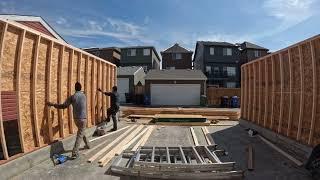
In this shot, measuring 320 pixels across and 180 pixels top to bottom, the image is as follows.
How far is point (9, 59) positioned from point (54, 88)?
8.25ft

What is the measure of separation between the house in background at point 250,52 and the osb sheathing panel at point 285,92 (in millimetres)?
46402

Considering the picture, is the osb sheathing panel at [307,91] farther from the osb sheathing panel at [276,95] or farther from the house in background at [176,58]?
the house in background at [176,58]

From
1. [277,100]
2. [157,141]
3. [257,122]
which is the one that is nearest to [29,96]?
[157,141]

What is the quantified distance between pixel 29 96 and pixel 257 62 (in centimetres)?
1032

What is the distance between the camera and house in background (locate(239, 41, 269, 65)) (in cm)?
5703

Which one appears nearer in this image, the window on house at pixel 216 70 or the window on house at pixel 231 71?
the window on house at pixel 216 70

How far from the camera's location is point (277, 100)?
41.6ft

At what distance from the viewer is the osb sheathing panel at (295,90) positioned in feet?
34.9

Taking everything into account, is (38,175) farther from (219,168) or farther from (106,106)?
(106,106)

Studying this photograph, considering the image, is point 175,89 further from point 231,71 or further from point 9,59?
point 9,59

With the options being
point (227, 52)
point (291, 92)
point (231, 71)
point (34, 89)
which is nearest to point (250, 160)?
point (291, 92)

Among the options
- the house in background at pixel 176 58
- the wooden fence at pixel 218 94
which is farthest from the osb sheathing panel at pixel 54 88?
the house in background at pixel 176 58

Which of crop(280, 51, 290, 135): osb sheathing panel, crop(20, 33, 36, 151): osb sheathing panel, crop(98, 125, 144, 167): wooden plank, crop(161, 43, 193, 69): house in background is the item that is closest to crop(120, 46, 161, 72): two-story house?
crop(161, 43, 193, 69): house in background

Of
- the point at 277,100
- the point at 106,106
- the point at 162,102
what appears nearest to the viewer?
the point at 277,100
